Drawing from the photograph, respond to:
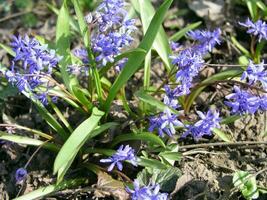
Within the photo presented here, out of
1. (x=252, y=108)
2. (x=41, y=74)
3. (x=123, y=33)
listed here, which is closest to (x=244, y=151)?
(x=252, y=108)

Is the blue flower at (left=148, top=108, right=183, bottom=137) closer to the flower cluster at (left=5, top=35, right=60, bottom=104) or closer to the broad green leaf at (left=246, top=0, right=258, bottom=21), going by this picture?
the flower cluster at (left=5, top=35, right=60, bottom=104)

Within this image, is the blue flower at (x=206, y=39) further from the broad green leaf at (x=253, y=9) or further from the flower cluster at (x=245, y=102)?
the broad green leaf at (x=253, y=9)

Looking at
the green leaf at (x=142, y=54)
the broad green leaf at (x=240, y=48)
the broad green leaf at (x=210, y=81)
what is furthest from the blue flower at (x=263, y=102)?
the broad green leaf at (x=240, y=48)

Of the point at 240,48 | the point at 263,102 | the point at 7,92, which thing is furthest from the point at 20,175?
the point at 240,48

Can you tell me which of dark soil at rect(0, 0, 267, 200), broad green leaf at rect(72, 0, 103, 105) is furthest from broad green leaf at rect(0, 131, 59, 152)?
broad green leaf at rect(72, 0, 103, 105)

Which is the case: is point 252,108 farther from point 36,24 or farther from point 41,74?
point 36,24

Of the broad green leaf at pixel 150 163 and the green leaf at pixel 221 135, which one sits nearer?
the broad green leaf at pixel 150 163
